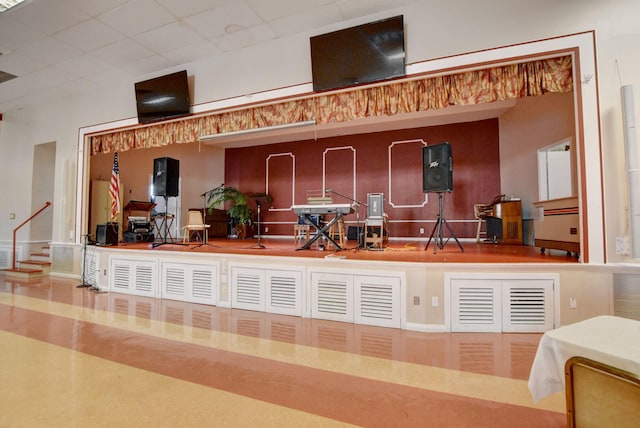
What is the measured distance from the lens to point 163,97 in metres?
5.20

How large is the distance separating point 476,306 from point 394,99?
103 inches

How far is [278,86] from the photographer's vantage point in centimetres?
443

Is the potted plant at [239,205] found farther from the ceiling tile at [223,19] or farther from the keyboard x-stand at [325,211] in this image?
the ceiling tile at [223,19]

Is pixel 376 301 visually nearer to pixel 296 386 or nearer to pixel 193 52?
pixel 296 386

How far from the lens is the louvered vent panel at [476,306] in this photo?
10.7 feet

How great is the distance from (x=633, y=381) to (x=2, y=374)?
3.70m

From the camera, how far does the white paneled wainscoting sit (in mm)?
3219

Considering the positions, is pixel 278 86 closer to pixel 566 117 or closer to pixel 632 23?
pixel 632 23

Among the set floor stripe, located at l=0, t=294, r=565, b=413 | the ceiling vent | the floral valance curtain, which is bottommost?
floor stripe, located at l=0, t=294, r=565, b=413

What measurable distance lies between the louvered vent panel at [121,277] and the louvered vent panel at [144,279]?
24 centimetres

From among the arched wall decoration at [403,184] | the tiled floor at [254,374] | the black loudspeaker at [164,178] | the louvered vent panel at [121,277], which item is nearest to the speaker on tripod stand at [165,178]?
the black loudspeaker at [164,178]

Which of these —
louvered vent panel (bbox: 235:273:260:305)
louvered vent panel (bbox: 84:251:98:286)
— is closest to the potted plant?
louvered vent panel (bbox: 84:251:98:286)

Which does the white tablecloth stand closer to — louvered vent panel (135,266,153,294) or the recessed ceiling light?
louvered vent panel (135,266,153,294)

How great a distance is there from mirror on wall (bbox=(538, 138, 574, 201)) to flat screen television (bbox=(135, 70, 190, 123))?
616cm
